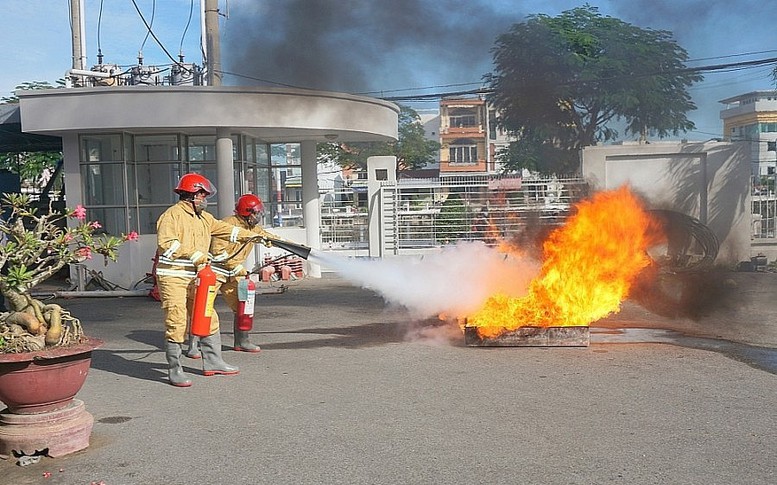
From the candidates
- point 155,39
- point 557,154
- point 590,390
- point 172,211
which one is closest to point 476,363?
point 590,390

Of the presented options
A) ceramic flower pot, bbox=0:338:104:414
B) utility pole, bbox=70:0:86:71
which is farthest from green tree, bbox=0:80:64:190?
ceramic flower pot, bbox=0:338:104:414

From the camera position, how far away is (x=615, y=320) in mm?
10617

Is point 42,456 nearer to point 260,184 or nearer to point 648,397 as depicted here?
point 648,397

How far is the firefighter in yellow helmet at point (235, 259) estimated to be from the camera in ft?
27.1

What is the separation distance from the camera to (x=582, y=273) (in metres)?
9.18

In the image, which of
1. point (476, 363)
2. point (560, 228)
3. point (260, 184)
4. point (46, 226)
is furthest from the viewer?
point (260, 184)

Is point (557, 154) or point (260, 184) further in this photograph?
point (557, 154)

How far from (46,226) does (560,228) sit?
6.32 metres

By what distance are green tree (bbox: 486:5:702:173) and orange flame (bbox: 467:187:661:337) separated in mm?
3889

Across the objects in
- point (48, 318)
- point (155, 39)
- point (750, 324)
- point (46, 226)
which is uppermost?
point (155, 39)

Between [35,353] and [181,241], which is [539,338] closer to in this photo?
[181,241]

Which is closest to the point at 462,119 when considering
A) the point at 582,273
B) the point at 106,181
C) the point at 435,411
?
the point at 106,181

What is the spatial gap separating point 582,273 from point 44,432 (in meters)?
6.22

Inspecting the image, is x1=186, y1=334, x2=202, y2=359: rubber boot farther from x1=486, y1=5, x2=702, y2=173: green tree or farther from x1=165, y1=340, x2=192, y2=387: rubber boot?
x1=486, y1=5, x2=702, y2=173: green tree
